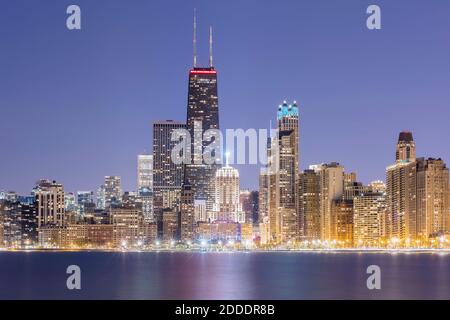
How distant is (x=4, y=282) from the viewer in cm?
9338

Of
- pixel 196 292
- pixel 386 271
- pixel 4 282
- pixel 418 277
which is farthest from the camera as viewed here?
pixel 386 271
